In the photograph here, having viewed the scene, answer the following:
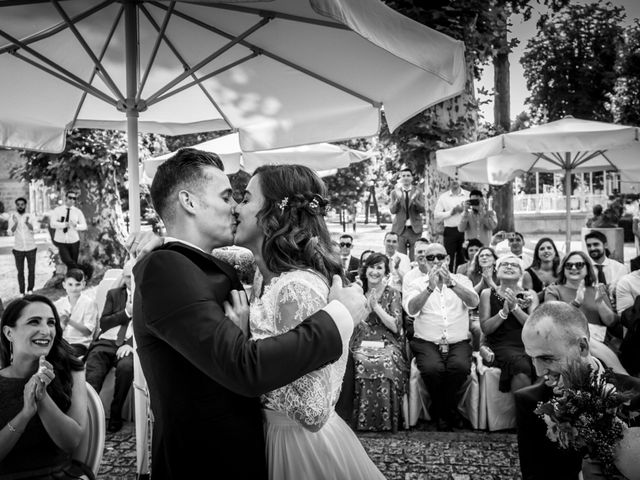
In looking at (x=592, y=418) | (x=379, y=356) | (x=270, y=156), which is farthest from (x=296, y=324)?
(x=270, y=156)

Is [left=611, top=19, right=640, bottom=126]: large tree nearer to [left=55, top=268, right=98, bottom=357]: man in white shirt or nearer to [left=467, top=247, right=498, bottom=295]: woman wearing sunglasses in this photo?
[left=467, top=247, right=498, bottom=295]: woman wearing sunglasses

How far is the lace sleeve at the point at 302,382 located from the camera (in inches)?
74.7

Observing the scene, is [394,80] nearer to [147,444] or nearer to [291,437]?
[291,437]

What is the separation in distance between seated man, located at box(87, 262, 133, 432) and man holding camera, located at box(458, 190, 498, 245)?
18.1 ft

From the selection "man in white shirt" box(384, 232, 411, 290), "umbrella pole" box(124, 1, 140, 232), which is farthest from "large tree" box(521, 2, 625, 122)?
"umbrella pole" box(124, 1, 140, 232)

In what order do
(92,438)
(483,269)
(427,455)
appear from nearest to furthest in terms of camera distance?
1. (92,438)
2. (427,455)
3. (483,269)

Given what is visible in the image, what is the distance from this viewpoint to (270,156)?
780 cm

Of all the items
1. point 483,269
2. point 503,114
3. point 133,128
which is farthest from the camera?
point 503,114

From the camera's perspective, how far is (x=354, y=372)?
5656mm

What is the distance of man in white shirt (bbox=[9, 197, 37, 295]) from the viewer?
11.7 metres

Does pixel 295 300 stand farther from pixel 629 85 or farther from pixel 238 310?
pixel 629 85

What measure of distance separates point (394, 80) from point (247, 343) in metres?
2.51

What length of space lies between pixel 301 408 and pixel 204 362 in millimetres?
455

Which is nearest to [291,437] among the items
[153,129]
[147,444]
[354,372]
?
[147,444]
